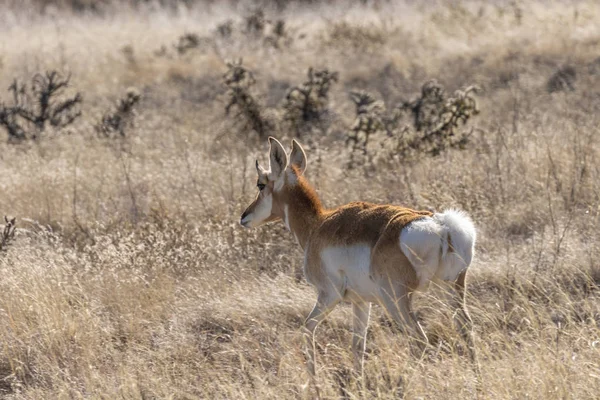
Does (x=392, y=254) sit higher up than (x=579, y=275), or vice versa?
(x=392, y=254)

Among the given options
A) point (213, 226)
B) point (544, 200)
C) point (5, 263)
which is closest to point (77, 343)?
point (5, 263)

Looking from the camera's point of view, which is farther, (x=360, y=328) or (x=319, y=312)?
(x=360, y=328)

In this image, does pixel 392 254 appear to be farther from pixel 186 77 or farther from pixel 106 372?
pixel 186 77

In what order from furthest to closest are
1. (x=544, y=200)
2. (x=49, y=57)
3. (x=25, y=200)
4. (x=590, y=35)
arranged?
(x=49, y=57), (x=590, y=35), (x=25, y=200), (x=544, y=200)

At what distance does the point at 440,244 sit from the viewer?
5336 mm

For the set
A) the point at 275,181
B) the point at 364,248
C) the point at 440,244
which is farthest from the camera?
the point at 275,181

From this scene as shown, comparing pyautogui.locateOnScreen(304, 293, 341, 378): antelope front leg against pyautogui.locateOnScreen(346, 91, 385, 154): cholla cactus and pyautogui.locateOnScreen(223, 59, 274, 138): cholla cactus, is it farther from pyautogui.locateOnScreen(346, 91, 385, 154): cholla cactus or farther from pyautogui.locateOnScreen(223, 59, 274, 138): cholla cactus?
pyautogui.locateOnScreen(223, 59, 274, 138): cholla cactus

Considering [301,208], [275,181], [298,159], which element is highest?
[298,159]

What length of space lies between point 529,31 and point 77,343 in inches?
448

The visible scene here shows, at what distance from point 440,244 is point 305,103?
771cm

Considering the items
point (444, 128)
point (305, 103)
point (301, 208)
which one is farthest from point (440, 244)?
point (305, 103)

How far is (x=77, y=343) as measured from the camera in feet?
22.2

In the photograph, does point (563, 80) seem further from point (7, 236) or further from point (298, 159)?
point (7, 236)

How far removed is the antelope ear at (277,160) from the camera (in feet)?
21.4
